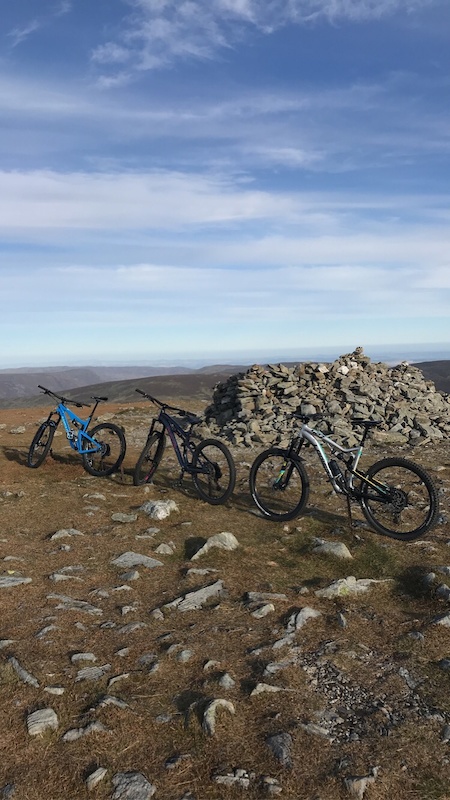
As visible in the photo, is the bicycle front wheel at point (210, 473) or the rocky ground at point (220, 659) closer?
the rocky ground at point (220, 659)

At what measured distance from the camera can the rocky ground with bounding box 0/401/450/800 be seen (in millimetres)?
3779

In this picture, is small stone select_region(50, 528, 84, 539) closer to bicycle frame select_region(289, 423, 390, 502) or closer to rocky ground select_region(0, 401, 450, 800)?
rocky ground select_region(0, 401, 450, 800)

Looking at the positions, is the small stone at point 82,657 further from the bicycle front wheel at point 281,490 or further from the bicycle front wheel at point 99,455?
the bicycle front wheel at point 99,455

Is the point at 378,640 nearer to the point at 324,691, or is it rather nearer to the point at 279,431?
the point at 324,691

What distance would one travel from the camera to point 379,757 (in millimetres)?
3881

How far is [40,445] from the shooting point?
44.1 feet

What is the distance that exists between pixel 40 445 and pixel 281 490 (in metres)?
6.36

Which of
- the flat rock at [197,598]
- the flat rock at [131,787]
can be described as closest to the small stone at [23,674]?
the flat rock at [131,787]

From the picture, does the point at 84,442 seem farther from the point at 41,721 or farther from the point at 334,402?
the point at 334,402

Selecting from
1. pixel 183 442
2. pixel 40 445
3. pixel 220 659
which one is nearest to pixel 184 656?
pixel 220 659

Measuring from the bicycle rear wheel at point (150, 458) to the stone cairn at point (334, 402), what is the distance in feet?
22.4

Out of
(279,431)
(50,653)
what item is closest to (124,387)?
(279,431)

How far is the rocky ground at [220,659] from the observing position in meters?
3.78

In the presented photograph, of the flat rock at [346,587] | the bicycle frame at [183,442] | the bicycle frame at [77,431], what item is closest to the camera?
the flat rock at [346,587]
